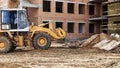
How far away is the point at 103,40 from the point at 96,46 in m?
0.86

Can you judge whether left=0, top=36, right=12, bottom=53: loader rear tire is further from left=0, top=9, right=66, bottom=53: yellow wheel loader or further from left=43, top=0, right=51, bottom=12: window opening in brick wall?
left=43, top=0, right=51, bottom=12: window opening in brick wall

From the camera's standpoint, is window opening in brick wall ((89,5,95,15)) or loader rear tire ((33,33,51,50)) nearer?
loader rear tire ((33,33,51,50))

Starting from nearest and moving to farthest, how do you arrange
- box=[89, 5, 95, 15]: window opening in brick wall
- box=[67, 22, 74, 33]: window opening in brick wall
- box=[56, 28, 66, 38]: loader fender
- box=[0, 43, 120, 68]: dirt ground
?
box=[0, 43, 120, 68]: dirt ground, box=[56, 28, 66, 38]: loader fender, box=[67, 22, 74, 33]: window opening in brick wall, box=[89, 5, 95, 15]: window opening in brick wall

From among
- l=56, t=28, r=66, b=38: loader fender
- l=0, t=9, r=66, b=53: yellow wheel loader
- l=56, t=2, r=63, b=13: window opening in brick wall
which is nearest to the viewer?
l=0, t=9, r=66, b=53: yellow wheel loader

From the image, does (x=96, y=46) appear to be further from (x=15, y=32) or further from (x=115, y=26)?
(x=115, y=26)

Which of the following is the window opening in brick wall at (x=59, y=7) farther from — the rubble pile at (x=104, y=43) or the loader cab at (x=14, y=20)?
the loader cab at (x=14, y=20)

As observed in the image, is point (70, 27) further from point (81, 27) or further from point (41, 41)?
point (41, 41)

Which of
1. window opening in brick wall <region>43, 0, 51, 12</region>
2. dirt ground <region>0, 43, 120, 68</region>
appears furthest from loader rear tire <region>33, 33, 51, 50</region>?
window opening in brick wall <region>43, 0, 51, 12</region>

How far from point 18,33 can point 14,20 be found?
0.98 m

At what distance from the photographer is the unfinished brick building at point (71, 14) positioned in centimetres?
4819

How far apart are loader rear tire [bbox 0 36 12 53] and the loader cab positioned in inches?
32.9

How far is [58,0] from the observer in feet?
166

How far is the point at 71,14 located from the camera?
171ft

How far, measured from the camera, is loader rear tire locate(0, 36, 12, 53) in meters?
23.0
